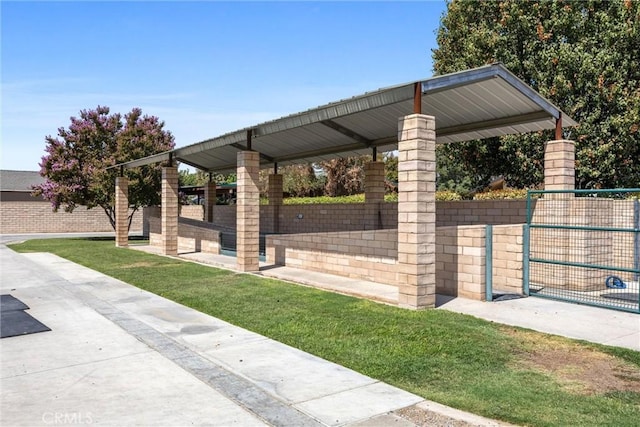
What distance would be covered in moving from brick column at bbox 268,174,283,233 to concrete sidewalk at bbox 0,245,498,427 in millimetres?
14146

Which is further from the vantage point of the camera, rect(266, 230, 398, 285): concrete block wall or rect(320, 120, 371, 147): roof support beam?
rect(320, 120, 371, 147): roof support beam

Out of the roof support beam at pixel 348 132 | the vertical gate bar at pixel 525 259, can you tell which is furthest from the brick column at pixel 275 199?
the vertical gate bar at pixel 525 259

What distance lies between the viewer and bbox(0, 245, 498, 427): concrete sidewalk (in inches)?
180

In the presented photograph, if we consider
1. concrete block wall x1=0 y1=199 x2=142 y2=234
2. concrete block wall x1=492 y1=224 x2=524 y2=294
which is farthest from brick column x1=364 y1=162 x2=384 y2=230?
concrete block wall x1=0 y1=199 x2=142 y2=234

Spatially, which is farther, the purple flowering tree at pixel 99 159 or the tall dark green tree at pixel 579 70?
the purple flowering tree at pixel 99 159

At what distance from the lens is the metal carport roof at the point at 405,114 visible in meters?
9.17

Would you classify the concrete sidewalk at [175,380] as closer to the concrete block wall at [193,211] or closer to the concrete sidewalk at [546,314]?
the concrete sidewalk at [546,314]

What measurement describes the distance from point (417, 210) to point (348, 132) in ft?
24.1

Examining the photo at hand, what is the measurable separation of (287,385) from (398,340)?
2.15 meters

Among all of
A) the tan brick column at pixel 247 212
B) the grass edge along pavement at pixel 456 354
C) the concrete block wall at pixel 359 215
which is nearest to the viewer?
the grass edge along pavement at pixel 456 354
